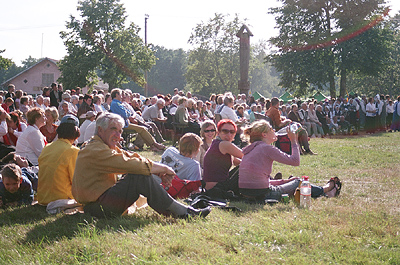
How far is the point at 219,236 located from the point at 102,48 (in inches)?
1742

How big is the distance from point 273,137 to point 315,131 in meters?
13.7

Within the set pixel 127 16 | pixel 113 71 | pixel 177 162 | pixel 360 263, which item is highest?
pixel 127 16

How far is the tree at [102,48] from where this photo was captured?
1736 inches

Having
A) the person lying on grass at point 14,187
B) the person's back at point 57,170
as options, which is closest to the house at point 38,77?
the person lying on grass at point 14,187

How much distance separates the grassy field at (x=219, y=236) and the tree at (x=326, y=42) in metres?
31.8

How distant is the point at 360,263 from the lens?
3.73 m

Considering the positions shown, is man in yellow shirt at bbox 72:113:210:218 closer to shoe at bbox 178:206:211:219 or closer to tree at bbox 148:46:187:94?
shoe at bbox 178:206:211:219

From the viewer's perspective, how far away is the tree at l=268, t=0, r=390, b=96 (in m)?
35.7

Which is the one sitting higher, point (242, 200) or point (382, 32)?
point (382, 32)

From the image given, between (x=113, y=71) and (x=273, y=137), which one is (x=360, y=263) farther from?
(x=113, y=71)

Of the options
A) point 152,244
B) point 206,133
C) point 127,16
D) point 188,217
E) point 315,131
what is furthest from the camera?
point 127,16

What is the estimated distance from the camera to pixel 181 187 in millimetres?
6457

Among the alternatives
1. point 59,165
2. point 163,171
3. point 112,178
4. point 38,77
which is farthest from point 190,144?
point 38,77

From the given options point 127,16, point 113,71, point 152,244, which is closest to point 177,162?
point 152,244
